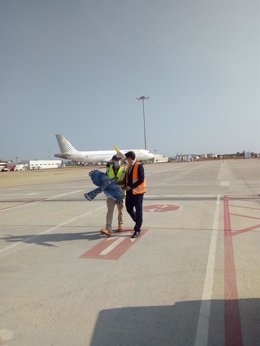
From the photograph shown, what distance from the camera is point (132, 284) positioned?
15.6ft

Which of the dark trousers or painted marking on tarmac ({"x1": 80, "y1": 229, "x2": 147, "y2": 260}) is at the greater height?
the dark trousers

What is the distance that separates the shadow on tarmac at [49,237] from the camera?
7.46 m

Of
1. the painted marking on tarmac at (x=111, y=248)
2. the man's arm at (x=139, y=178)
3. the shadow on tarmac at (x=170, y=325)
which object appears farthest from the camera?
the man's arm at (x=139, y=178)

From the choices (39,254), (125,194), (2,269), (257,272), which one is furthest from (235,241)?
(2,269)

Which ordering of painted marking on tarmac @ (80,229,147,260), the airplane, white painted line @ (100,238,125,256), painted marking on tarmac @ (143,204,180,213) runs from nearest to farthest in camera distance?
1. painted marking on tarmac @ (80,229,147,260)
2. white painted line @ (100,238,125,256)
3. painted marking on tarmac @ (143,204,180,213)
4. the airplane

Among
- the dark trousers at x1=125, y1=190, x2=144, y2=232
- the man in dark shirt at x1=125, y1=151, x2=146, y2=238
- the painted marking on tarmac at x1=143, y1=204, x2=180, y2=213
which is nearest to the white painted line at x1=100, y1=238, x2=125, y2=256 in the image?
the man in dark shirt at x1=125, y1=151, x2=146, y2=238

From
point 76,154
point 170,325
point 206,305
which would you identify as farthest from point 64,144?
point 170,325

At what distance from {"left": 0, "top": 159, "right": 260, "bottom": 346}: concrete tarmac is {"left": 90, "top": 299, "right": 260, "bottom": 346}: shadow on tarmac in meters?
0.01

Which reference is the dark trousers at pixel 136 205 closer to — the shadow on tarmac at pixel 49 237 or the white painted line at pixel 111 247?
the white painted line at pixel 111 247

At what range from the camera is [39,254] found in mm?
6438

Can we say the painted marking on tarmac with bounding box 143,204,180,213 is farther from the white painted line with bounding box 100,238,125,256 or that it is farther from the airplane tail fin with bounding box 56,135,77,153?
the airplane tail fin with bounding box 56,135,77,153

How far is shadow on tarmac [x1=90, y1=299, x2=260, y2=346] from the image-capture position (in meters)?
3.33

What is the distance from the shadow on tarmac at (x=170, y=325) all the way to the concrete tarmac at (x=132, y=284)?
10 mm

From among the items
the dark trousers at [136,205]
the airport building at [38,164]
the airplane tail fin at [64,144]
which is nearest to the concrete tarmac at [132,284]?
the dark trousers at [136,205]
